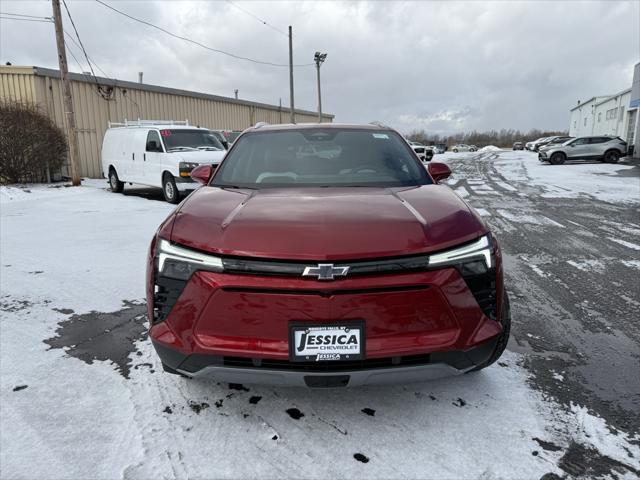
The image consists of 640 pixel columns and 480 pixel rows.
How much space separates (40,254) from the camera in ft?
18.4

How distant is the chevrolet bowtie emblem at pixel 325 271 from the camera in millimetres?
1946

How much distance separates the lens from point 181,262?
83.9 inches

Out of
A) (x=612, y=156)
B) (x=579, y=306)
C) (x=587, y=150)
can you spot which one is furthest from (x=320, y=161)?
(x=612, y=156)

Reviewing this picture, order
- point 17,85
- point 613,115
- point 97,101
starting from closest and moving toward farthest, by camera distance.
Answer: point 17,85 → point 97,101 → point 613,115

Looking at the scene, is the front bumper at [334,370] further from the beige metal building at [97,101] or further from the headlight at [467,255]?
the beige metal building at [97,101]

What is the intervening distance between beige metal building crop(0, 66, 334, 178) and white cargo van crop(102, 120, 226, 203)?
514cm

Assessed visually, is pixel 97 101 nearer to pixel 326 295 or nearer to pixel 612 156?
pixel 326 295

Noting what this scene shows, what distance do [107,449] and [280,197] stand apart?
59.9 inches

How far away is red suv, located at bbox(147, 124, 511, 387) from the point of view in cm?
196

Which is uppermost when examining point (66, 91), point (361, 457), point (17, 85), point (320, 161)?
point (17, 85)

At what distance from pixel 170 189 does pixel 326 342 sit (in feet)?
32.2

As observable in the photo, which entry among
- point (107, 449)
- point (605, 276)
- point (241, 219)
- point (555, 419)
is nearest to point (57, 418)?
point (107, 449)

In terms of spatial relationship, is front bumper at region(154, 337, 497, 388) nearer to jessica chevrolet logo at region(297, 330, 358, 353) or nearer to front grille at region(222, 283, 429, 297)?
jessica chevrolet logo at region(297, 330, 358, 353)

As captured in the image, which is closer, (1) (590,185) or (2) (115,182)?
(2) (115,182)
